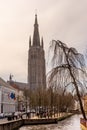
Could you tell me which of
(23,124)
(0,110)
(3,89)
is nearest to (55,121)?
(23,124)

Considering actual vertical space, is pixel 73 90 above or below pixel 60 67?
below

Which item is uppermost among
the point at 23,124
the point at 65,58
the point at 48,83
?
the point at 65,58

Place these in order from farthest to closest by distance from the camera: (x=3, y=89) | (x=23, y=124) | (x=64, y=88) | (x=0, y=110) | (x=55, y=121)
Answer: (x=3, y=89) → (x=0, y=110) → (x=55, y=121) → (x=23, y=124) → (x=64, y=88)

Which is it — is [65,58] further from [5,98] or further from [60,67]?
[5,98]

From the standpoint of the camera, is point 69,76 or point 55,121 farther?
point 55,121

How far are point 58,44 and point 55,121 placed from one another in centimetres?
5216

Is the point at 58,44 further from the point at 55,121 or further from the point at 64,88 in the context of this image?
the point at 55,121

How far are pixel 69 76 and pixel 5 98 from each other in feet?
313

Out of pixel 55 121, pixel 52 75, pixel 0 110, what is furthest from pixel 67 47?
pixel 0 110

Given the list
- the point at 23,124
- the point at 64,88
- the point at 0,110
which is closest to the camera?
the point at 64,88

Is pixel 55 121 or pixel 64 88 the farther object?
pixel 55 121

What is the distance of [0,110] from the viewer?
353 ft

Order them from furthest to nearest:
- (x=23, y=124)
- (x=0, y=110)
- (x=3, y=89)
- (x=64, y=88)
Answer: (x=3, y=89)
(x=0, y=110)
(x=23, y=124)
(x=64, y=88)

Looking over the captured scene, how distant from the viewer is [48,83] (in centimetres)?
2844
